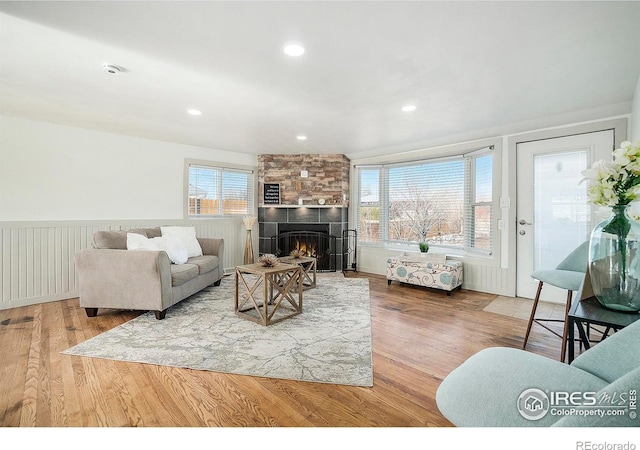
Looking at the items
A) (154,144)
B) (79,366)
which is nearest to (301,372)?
(79,366)

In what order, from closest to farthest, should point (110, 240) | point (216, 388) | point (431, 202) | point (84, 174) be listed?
point (216, 388)
point (110, 240)
point (84, 174)
point (431, 202)

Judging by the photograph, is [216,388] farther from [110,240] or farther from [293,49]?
[110,240]

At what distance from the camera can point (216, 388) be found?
6.35 feet

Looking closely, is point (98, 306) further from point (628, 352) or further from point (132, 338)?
point (628, 352)

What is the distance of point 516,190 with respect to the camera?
13.2ft

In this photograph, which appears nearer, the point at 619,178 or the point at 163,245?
the point at 619,178

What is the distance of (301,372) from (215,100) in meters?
2.59

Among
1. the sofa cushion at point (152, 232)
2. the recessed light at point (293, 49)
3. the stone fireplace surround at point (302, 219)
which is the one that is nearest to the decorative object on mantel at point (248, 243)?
the stone fireplace surround at point (302, 219)

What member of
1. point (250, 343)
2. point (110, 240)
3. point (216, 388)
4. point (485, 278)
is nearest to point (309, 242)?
point (485, 278)

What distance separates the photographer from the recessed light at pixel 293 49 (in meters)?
2.02

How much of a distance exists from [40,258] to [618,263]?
5.27m

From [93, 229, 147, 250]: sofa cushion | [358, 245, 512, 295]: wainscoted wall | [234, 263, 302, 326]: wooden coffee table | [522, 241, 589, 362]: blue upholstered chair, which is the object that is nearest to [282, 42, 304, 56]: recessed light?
[234, 263, 302, 326]: wooden coffee table

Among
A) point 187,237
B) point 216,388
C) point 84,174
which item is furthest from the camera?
point 187,237

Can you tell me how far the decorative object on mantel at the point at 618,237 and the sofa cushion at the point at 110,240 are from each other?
159 inches
